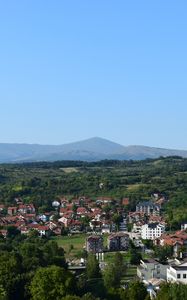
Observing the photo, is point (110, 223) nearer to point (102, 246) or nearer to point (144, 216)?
point (144, 216)

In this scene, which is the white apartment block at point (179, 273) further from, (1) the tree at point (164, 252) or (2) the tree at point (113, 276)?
(1) the tree at point (164, 252)

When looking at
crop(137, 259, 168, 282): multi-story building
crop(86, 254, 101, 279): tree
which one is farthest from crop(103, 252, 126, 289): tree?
crop(137, 259, 168, 282): multi-story building

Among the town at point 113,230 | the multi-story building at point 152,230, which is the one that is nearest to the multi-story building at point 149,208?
the town at point 113,230

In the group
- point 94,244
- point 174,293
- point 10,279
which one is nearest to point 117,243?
point 94,244

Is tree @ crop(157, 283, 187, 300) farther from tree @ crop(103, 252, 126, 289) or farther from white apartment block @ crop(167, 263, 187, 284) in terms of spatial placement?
white apartment block @ crop(167, 263, 187, 284)

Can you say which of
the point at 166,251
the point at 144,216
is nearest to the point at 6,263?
the point at 166,251

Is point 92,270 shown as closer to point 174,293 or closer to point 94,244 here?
point 174,293

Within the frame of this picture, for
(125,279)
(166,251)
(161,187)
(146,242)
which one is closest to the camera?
(125,279)
